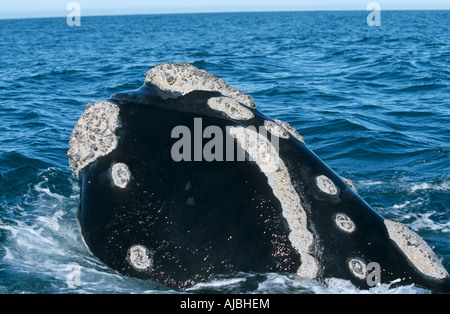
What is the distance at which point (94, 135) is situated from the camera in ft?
17.7

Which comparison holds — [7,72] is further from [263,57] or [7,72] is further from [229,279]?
[229,279]

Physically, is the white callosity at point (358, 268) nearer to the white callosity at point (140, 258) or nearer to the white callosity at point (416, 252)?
the white callosity at point (416, 252)

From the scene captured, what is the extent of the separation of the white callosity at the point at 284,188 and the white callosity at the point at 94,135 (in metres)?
1.24

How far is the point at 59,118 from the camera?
605 inches

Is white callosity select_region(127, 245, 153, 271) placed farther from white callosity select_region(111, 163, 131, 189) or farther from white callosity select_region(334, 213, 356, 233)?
white callosity select_region(334, 213, 356, 233)

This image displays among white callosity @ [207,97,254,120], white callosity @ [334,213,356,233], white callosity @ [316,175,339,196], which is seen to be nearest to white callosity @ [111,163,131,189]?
white callosity @ [207,97,254,120]

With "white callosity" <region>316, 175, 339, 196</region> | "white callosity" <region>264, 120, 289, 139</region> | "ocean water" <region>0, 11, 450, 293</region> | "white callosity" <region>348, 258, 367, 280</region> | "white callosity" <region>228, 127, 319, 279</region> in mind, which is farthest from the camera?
"ocean water" <region>0, 11, 450, 293</region>

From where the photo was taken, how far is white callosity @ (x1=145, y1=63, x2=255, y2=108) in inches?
214

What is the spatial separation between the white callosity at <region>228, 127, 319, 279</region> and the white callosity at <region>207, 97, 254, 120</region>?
0.18m

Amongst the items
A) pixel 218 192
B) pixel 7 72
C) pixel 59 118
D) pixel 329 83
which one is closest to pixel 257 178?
pixel 218 192

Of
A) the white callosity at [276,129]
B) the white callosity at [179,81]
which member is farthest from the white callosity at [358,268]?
the white callosity at [179,81]

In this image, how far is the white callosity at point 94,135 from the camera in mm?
5340

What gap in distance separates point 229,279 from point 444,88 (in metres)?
17.7
